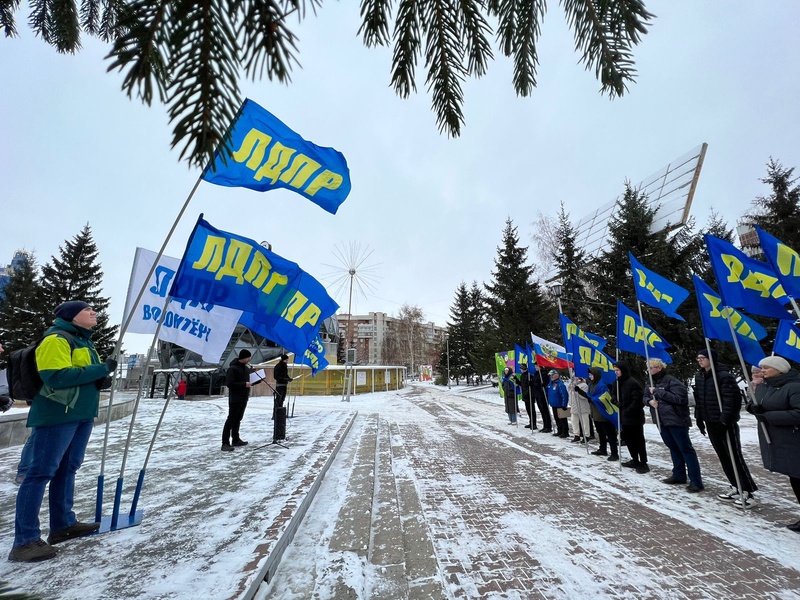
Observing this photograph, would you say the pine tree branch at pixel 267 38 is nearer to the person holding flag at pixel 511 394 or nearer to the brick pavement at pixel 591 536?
the brick pavement at pixel 591 536

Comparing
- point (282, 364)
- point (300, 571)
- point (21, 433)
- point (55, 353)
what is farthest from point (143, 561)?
point (21, 433)

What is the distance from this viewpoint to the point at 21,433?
7.31 meters

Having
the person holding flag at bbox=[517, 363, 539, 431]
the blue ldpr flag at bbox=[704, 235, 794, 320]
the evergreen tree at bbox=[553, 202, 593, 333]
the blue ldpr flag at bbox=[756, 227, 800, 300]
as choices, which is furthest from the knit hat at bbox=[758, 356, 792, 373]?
the evergreen tree at bbox=[553, 202, 593, 333]

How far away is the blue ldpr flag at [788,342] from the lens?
5.17 m

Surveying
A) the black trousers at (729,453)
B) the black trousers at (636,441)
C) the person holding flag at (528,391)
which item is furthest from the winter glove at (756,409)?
the person holding flag at (528,391)

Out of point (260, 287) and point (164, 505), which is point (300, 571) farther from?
point (260, 287)

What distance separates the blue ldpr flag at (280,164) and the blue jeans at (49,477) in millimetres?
2487

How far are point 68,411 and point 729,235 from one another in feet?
99.8

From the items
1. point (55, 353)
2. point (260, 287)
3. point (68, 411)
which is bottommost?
point (68, 411)

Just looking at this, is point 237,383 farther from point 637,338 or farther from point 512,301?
point 512,301

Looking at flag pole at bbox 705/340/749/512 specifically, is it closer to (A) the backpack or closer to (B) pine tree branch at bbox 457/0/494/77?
(B) pine tree branch at bbox 457/0/494/77

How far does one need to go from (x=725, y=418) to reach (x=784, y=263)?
2041mm

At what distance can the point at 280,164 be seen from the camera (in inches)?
153

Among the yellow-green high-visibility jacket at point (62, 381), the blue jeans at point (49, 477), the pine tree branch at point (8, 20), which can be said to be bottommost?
the blue jeans at point (49, 477)
